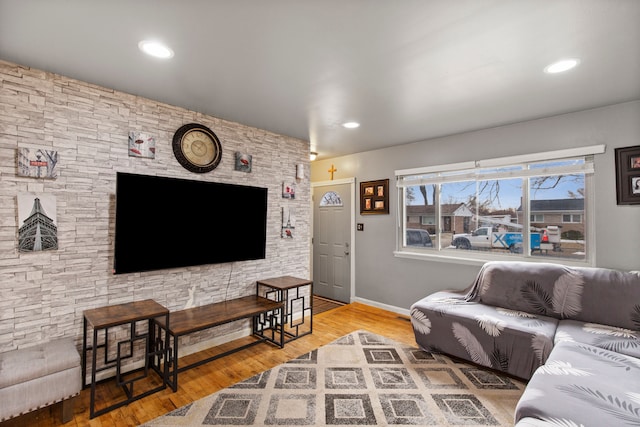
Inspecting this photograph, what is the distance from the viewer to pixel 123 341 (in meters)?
2.38

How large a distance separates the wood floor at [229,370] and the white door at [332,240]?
68 centimetres

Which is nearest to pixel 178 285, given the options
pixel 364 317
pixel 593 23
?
pixel 364 317

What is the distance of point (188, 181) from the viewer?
2820 millimetres

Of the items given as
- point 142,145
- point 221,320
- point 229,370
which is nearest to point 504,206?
point 221,320

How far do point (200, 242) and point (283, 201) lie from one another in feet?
4.13

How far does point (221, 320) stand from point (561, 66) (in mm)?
3267

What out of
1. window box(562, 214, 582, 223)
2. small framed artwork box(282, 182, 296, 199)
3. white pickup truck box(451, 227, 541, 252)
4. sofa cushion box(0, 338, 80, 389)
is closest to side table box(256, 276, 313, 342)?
small framed artwork box(282, 182, 296, 199)

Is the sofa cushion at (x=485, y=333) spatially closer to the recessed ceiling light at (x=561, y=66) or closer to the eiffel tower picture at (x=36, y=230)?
the recessed ceiling light at (x=561, y=66)

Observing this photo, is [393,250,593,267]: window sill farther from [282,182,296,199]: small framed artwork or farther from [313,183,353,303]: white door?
[282,182,296,199]: small framed artwork

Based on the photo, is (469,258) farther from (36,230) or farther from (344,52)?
(36,230)

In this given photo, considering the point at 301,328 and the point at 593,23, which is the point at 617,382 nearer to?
the point at 593,23

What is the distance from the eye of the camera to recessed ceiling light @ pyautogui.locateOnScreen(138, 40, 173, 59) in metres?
1.83

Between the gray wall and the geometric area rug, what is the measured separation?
1.28 meters

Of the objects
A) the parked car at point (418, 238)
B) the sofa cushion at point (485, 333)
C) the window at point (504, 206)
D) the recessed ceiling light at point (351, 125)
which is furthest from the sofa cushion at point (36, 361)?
the parked car at point (418, 238)
